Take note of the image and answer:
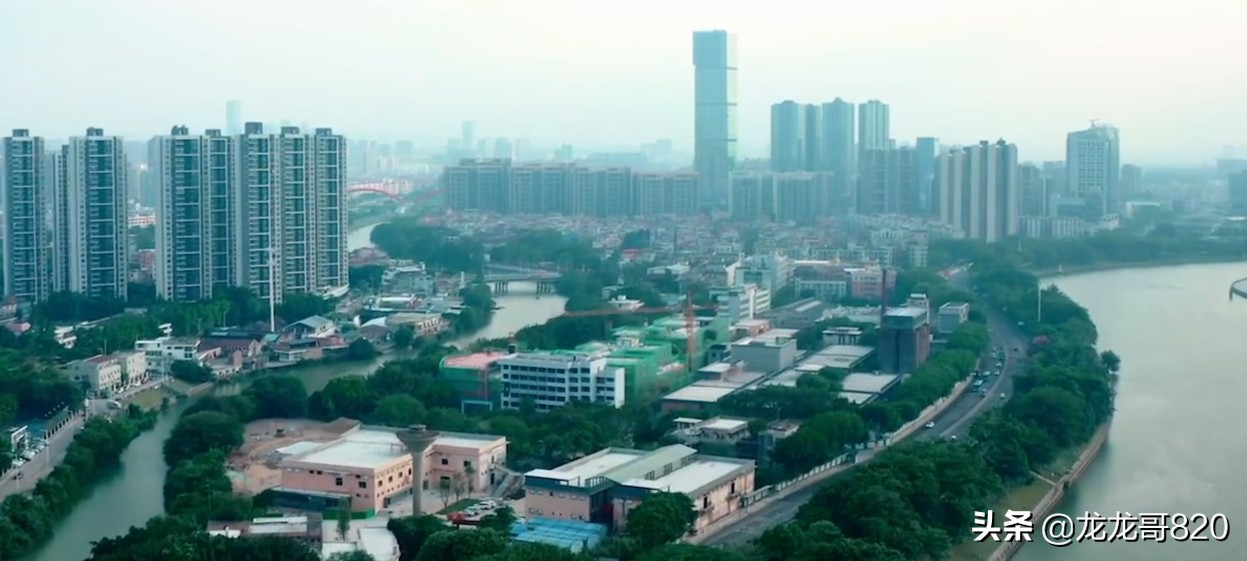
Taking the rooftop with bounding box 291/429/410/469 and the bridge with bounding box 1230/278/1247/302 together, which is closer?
the rooftop with bounding box 291/429/410/469

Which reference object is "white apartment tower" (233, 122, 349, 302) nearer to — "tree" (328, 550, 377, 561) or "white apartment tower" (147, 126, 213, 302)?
"white apartment tower" (147, 126, 213, 302)

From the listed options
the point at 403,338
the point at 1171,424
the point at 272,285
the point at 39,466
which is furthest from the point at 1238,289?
the point at 39,466

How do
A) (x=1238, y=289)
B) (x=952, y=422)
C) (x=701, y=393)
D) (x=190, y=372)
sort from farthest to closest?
(x=1238, y=289)
(x=190, y=372)
(x=701, y=393)
(x=952, y=422)

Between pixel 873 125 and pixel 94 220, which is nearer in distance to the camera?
pixel 94 220

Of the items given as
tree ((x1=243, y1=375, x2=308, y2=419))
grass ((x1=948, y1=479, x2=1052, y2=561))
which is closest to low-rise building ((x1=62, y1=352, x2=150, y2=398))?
tree ((x1=243, y1=375, x2=308, y2=419))

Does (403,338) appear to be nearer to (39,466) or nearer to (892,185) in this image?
(39,466)

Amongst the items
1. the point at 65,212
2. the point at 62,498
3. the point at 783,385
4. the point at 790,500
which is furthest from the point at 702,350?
the point at 65,212
